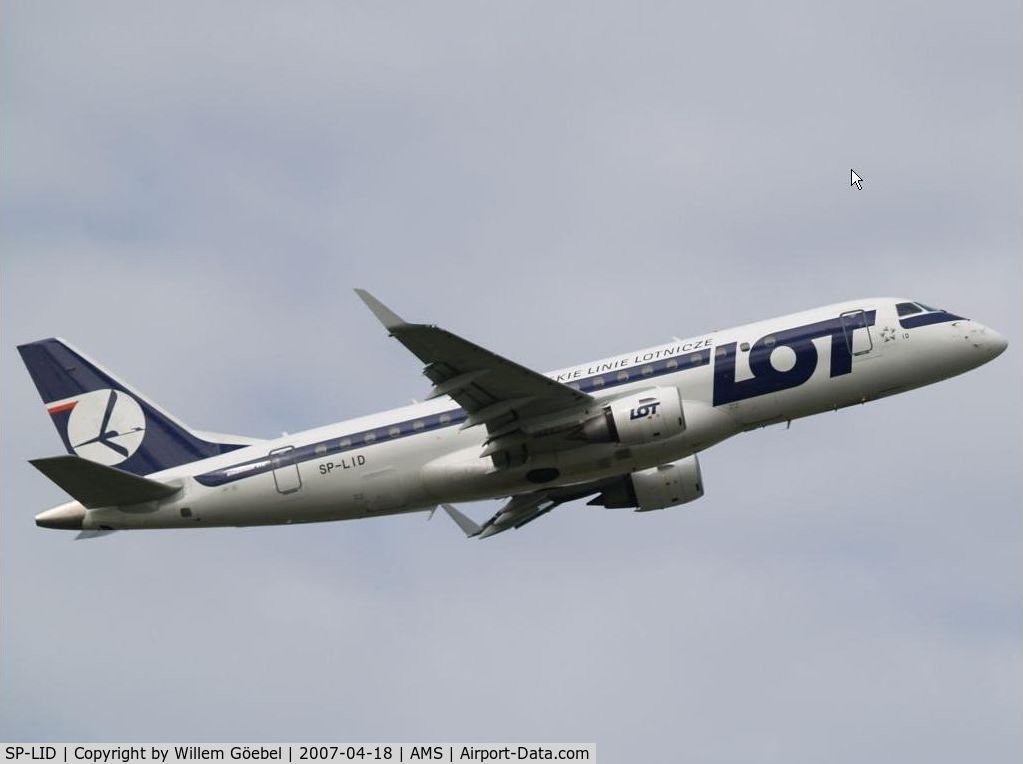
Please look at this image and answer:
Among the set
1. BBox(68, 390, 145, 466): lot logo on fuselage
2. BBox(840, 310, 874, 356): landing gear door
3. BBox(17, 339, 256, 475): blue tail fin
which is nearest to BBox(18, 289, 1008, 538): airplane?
BBox(840, 310, 874, 356): landing gear door

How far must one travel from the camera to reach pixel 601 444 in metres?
57.7

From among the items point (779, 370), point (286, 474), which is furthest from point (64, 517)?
point (779, 370)

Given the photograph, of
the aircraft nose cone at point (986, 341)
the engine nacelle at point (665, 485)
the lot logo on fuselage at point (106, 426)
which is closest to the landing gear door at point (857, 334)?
the aircraft nose cone at point (986, 341)

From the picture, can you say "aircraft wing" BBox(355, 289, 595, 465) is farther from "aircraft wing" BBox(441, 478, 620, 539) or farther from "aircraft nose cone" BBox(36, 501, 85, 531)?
"aircraft nose cone" BBox(36, 501, 85, 531)

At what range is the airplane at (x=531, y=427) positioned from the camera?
57156 mm

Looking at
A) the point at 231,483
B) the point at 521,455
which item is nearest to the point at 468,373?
the point at 521,455

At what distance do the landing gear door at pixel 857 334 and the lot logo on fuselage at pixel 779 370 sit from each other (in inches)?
1.3

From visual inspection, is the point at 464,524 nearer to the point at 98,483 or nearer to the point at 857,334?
the point at 98,483

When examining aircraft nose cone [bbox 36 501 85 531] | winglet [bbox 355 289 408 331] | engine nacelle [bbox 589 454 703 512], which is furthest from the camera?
engine nacelle [bbox 589 454 703 512]

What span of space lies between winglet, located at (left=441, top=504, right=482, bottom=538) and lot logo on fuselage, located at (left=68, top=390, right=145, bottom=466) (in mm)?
11702

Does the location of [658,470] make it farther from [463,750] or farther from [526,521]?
[463,750]

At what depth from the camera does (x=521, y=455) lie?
192ft

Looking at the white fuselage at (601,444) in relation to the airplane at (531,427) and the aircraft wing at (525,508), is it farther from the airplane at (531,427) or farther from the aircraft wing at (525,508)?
the aircraft wing at (525,508)

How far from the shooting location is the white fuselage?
57844 mm
